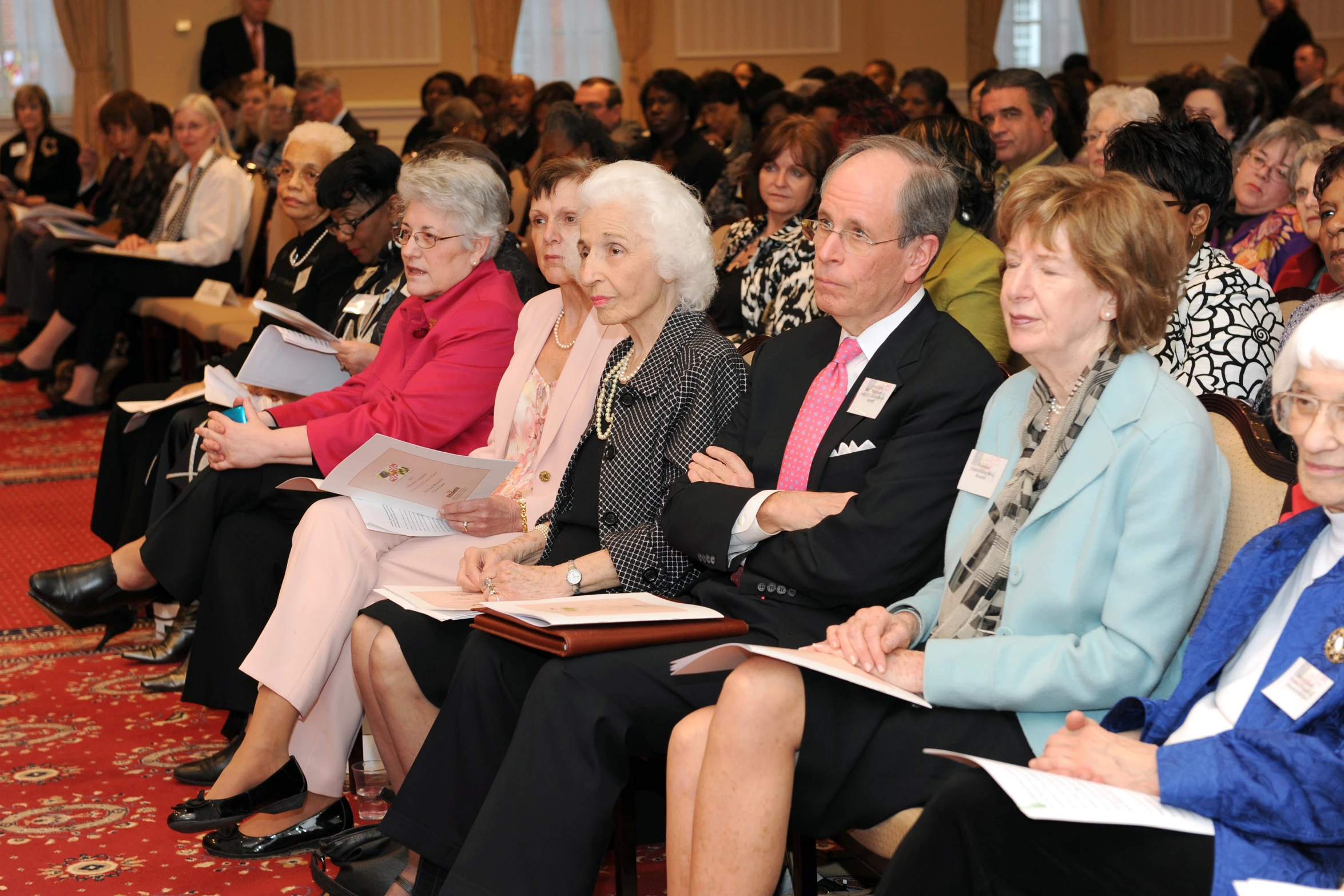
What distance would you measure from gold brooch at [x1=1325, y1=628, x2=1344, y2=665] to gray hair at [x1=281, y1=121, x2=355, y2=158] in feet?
12.2

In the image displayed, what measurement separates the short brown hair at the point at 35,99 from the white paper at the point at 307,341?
27.4 ft

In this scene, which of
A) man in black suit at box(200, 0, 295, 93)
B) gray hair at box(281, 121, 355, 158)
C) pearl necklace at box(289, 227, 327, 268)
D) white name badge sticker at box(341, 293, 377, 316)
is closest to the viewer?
white name badge sticker at box(341, 293, 377, 316)

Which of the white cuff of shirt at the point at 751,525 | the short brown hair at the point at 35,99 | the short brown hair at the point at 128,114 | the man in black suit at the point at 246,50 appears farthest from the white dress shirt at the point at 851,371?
the man in black suit at the point at 246,50

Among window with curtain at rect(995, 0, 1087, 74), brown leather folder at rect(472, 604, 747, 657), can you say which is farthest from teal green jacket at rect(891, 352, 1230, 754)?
window with curtain at rect(995, 0, 1087, 74)

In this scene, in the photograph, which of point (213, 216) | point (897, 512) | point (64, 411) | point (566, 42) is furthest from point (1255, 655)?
point (566, 42)

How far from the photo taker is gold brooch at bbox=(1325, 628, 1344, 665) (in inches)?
59.6

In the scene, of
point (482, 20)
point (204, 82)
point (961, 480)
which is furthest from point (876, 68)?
point (961, 480)

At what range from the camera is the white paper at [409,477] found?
8.96 ft

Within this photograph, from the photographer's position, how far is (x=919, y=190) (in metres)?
2.34

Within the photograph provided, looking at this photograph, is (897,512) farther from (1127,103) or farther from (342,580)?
(1127,103)

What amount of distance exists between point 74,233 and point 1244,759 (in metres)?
6.90

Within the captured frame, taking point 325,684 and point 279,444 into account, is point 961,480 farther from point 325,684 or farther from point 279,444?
point 279,444

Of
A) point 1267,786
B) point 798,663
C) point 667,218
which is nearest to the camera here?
point 1267,786

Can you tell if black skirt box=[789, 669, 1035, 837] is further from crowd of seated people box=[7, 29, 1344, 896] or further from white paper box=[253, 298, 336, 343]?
white paper box=[253, 298, 336, 343]
